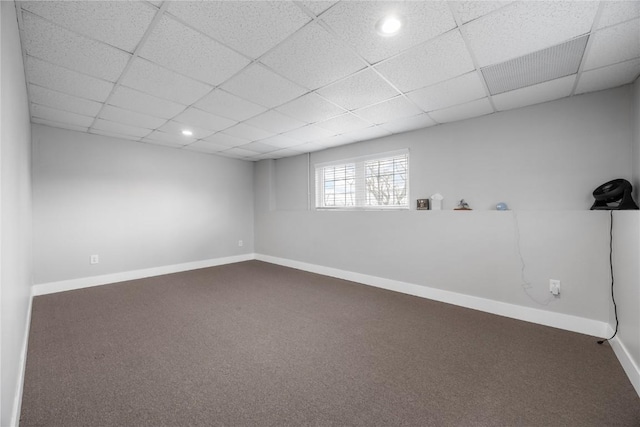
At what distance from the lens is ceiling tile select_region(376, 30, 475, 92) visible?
1.95 metres

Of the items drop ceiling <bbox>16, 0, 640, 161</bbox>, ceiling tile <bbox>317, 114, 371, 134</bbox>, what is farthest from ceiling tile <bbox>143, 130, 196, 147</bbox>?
ceiling tile <bbox>317, 114, 371, 134</bbox>

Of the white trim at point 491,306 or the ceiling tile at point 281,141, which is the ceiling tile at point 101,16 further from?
the white trim at point 491,306

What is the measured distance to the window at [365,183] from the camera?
423 cm

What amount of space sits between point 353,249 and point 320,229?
84 cm

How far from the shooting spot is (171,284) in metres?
4.36

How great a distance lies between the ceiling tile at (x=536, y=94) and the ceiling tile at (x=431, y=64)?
852 mm

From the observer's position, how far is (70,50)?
1999 mm

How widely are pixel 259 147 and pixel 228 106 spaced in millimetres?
1939

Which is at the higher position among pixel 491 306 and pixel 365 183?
pixel 365 183

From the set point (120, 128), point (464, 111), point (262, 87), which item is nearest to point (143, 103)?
point (120, 128)

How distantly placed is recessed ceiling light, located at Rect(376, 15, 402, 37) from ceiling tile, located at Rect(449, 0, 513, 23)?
0.31 metres

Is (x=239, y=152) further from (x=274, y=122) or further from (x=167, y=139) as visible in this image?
(x=274, y=122)

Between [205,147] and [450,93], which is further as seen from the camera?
[205,147]

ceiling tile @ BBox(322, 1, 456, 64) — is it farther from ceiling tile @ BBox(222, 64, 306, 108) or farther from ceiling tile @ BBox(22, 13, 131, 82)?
ceiling tile @ BBox(22, 13, 131, 82)
